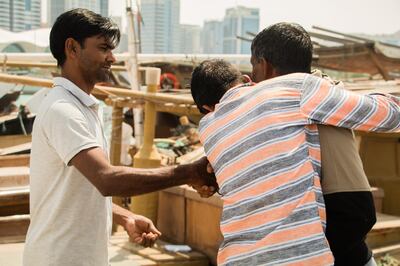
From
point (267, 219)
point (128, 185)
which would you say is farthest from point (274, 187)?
point (128, 185)

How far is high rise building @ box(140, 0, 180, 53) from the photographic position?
1284 inches

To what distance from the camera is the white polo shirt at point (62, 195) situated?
231 cm

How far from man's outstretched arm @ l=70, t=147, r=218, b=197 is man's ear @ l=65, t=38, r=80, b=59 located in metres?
0.41

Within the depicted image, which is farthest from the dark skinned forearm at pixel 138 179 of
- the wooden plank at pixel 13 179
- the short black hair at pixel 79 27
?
the wooden plank at pixel 13 179

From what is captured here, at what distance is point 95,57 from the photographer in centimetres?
248

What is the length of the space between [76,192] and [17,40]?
31.6 meters

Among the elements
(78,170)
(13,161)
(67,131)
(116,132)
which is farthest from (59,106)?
(13,161)

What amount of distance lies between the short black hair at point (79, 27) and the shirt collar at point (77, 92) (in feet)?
0.38

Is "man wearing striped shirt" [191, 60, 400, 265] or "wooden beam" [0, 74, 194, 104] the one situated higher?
"man wearing striped shirt" [191, 60, 400, 265]

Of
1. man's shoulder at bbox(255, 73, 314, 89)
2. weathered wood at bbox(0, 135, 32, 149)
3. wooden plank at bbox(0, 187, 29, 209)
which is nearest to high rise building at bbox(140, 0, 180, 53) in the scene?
weathered wood at bbox(0, 135, 32, 149)

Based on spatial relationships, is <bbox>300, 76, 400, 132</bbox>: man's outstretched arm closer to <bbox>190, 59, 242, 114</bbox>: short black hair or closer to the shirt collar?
<bbox>190, 59, 242, 114</bbox>: short black hair

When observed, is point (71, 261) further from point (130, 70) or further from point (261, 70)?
point (130, 70)

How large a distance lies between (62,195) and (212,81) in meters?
0.65

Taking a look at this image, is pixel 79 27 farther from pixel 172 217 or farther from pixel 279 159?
pixel 172 217
